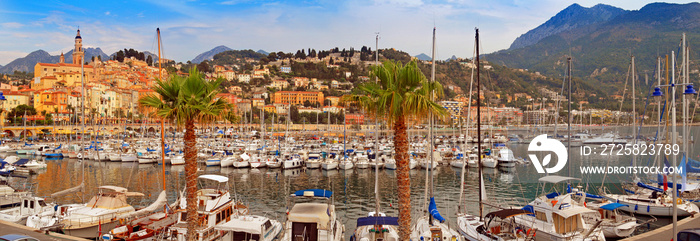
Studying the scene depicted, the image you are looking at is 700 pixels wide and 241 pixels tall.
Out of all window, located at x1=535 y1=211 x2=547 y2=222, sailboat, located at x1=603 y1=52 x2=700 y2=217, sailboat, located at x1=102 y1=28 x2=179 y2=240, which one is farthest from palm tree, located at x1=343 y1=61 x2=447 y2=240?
sailboat, located at x1=603 y1=52 x2=700 y2=217

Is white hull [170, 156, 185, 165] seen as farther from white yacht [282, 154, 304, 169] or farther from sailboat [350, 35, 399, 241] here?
sailboat [350, 35, 399, 241]

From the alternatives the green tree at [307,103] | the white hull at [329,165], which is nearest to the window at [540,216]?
the white hull at [329,165]

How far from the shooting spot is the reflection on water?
25438mm

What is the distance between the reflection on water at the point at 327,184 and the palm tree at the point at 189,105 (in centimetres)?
1048

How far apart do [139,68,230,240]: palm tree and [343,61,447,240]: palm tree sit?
12.0 feet

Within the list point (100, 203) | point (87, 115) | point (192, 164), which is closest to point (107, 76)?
point (87, 115)

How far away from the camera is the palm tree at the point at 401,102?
29.3 ft

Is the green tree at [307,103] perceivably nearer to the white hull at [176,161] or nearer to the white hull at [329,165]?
the white hull at [176,161]

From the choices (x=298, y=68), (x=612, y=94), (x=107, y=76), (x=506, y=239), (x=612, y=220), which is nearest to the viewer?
(x=506, y=239)

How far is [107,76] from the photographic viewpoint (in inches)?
5069

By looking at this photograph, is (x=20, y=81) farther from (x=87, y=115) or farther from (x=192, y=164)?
(x=192, y=164)

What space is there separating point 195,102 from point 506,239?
415 inches

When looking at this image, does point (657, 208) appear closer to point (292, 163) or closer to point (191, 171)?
point (191, 171)

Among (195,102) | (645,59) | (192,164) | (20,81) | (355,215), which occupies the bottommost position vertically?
(355,215)
